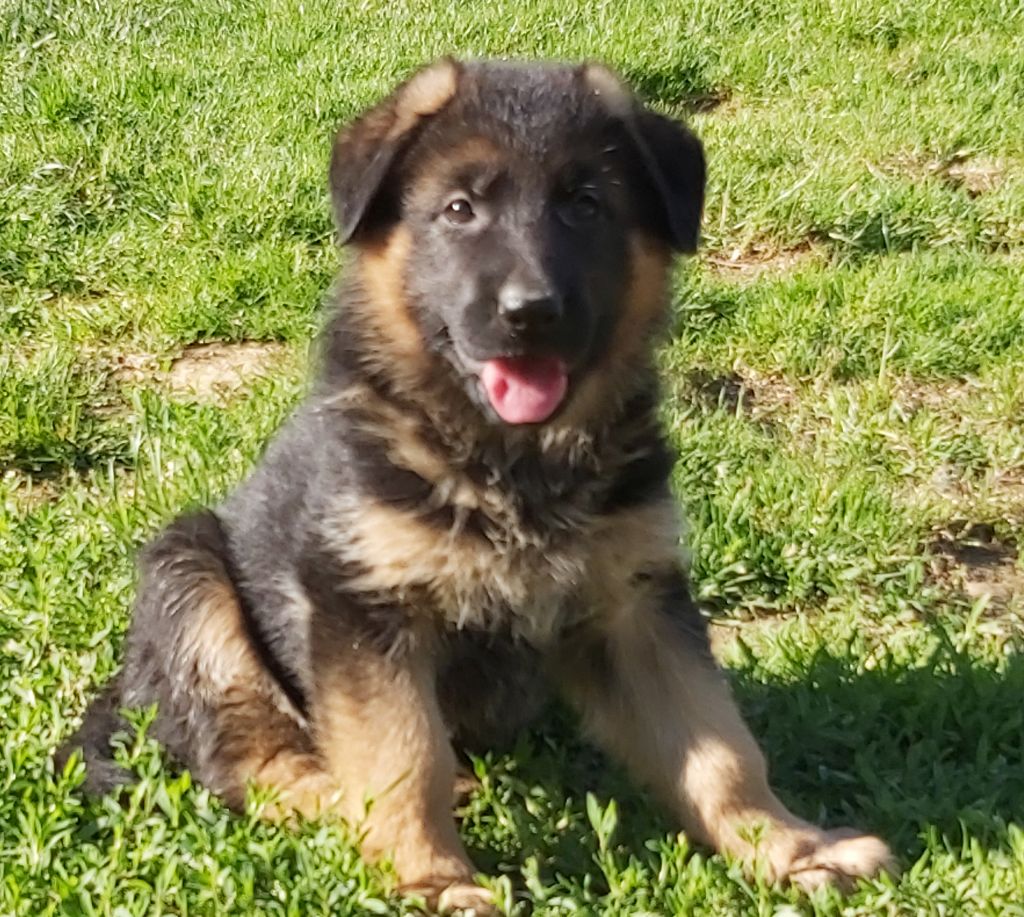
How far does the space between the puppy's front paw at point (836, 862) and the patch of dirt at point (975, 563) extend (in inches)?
53.3

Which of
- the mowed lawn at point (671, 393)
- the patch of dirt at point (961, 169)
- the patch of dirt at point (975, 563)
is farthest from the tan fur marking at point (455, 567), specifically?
the patch of dirt at point (961, 169)

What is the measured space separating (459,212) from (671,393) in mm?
2005

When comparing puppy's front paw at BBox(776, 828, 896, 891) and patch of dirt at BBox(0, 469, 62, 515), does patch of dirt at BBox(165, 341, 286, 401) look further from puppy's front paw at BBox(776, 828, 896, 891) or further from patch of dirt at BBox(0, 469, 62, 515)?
puppy's front paw at BBox(776, 828, 896, 891)

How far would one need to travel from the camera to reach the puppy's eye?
332 cm

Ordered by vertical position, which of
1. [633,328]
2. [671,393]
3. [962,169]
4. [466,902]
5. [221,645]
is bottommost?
[962,169]

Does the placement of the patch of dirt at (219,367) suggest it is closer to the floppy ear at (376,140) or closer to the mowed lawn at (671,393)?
the mowed lawn at (671,393)

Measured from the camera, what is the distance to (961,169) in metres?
7.02

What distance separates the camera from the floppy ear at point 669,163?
11.2 feet

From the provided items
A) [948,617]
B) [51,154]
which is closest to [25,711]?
[948,617]

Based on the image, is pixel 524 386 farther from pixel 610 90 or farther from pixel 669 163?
pixel 610 90

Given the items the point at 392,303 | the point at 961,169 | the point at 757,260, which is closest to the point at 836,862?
the point at 392,303

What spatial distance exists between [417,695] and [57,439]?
7.65 ft

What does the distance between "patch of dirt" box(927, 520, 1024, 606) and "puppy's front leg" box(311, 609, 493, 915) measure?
192cm

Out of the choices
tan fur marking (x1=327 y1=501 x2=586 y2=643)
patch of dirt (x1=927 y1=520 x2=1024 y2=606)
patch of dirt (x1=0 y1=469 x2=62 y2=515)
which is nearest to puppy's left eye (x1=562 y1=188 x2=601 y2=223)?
tan fur marking (x1=327 y1=501 x2=586 y2=643)
